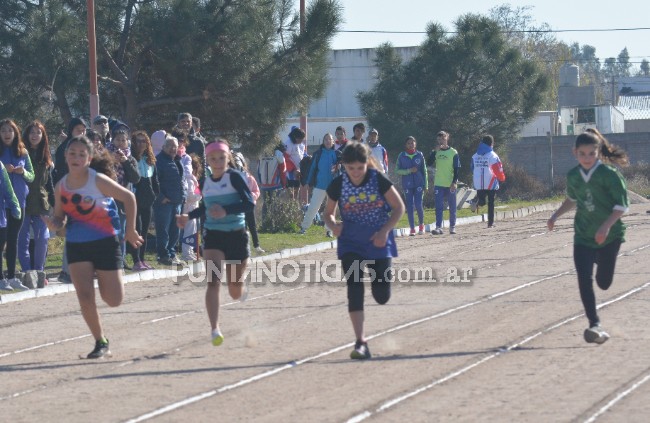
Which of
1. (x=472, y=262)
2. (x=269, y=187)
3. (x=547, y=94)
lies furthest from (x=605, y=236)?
(x=547, y=94)

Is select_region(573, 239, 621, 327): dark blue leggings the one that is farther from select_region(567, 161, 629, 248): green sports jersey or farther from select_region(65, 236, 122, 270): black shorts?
select_region(65, 236, 122, 270): black shorts

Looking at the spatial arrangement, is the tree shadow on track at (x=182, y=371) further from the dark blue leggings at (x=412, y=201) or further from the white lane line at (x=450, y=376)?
the dark blue leggings at (x=412, y=201)

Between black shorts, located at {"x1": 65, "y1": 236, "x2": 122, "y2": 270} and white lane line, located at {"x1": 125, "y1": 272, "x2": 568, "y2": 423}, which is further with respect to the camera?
black shorts, located at {"x1": 65, "y1": 236, "x2": 122, "y2": 270}

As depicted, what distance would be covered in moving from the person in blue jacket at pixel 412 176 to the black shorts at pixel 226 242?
12273 millimetres

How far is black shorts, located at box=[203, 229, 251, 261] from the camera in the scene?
394 inches

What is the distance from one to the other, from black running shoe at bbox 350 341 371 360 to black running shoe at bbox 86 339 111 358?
2.10m

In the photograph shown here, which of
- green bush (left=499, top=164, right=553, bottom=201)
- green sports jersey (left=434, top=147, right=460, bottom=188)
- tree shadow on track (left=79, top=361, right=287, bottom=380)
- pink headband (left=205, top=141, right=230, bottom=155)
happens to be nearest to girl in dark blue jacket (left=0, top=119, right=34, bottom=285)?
pink headband (left=205, top=141, right=230, bottom=155)

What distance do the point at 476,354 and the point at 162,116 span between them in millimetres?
15263

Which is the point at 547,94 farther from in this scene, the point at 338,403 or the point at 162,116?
the point at 338,403

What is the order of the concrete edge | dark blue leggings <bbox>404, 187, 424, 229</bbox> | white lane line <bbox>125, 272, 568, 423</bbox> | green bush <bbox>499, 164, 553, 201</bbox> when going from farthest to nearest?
green bush <bbox>499, 164, 553, 201</bbox>
dark blue leggings <bbox>404, 187, 424, 229</bbox>
the concrete edge
white lane line <bbox>125, 272, 568, 423</bbox>

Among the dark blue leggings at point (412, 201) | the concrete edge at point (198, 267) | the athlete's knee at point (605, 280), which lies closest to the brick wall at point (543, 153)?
the concrete edge at point (198, 267)

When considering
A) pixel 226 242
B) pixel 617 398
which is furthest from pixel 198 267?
pixel 617 398

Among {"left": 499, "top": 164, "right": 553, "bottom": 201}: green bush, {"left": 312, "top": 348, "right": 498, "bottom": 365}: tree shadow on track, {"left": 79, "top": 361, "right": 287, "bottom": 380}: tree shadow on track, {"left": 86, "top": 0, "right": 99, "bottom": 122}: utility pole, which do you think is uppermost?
{"left": 86, "top": 0, "right": 99, "bottom": 122}: utility pole

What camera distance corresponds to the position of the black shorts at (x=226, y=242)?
1001cm
